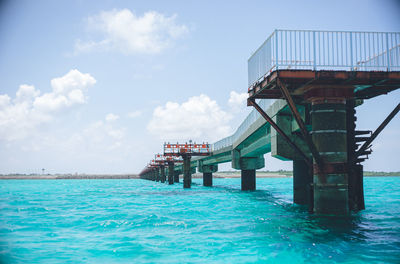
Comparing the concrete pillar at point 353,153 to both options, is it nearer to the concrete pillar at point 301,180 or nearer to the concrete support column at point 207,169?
the concrete pillar at point 301,180

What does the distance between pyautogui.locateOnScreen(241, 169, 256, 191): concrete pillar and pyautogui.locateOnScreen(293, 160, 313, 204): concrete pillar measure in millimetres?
23367

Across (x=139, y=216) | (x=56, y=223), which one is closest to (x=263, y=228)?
(x=139, y=216)

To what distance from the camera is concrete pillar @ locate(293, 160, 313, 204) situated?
27250mm

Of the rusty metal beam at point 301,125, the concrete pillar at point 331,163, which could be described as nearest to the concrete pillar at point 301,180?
the concrete pillar at point 331,163

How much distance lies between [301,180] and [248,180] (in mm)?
25450

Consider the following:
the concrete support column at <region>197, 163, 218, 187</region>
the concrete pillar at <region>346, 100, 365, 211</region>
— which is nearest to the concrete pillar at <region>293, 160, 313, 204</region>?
the concrete pillar at <region>346, 100, 365, 211</region>

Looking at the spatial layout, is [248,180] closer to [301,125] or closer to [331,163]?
[331,163]

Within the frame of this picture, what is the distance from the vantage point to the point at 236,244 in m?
13.3

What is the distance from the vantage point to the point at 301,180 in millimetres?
27875

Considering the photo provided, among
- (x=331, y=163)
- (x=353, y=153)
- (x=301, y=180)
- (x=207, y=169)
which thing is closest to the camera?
(x=331, y=163)

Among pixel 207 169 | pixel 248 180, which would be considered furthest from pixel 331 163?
pixel 207 169

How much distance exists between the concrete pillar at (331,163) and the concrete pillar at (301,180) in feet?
29.2

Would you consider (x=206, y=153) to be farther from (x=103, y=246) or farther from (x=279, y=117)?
(x=103, y=246)

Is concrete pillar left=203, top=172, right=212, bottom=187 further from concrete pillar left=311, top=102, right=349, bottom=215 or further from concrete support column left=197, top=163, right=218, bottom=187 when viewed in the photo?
concrete pillar left=311, top=102, right=349, bottom=215
